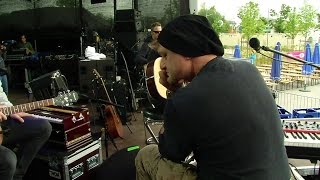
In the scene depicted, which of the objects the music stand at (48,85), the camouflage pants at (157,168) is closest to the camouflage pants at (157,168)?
the camouflage pants at (157,168)

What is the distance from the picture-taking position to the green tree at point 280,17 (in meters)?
10.7

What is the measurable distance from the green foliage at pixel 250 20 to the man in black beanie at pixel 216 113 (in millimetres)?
7896

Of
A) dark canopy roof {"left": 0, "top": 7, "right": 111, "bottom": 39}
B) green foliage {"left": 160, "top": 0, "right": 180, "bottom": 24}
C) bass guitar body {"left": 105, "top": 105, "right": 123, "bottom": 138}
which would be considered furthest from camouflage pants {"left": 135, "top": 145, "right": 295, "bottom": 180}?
dark canopy roof {"left": 0, "top": 7, "right": 111, "bottom": 39}

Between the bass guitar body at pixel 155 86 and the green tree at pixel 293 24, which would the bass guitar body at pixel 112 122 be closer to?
the bass guitar body at pixel 155 86

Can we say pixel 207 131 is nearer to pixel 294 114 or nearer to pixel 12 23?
pixel 294 114

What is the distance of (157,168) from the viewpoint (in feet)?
5.69

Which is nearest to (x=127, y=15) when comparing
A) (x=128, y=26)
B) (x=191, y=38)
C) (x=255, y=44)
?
(x=128, y=26)

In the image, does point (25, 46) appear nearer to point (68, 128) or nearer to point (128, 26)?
point (128, 26)

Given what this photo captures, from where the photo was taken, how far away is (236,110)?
129 centimetres

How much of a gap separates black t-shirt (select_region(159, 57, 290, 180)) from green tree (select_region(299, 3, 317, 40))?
9609 millimetres

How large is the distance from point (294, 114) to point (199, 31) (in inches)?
76.0

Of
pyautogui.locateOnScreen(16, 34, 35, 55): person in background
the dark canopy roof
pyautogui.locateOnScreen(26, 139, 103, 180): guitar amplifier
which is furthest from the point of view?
the dark canopy roof

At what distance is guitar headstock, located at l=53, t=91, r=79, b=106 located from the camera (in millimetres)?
3068

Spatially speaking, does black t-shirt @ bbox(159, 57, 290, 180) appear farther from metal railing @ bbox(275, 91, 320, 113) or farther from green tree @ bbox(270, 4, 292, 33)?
green tree @ bbox(270, 4, 292, 33)
